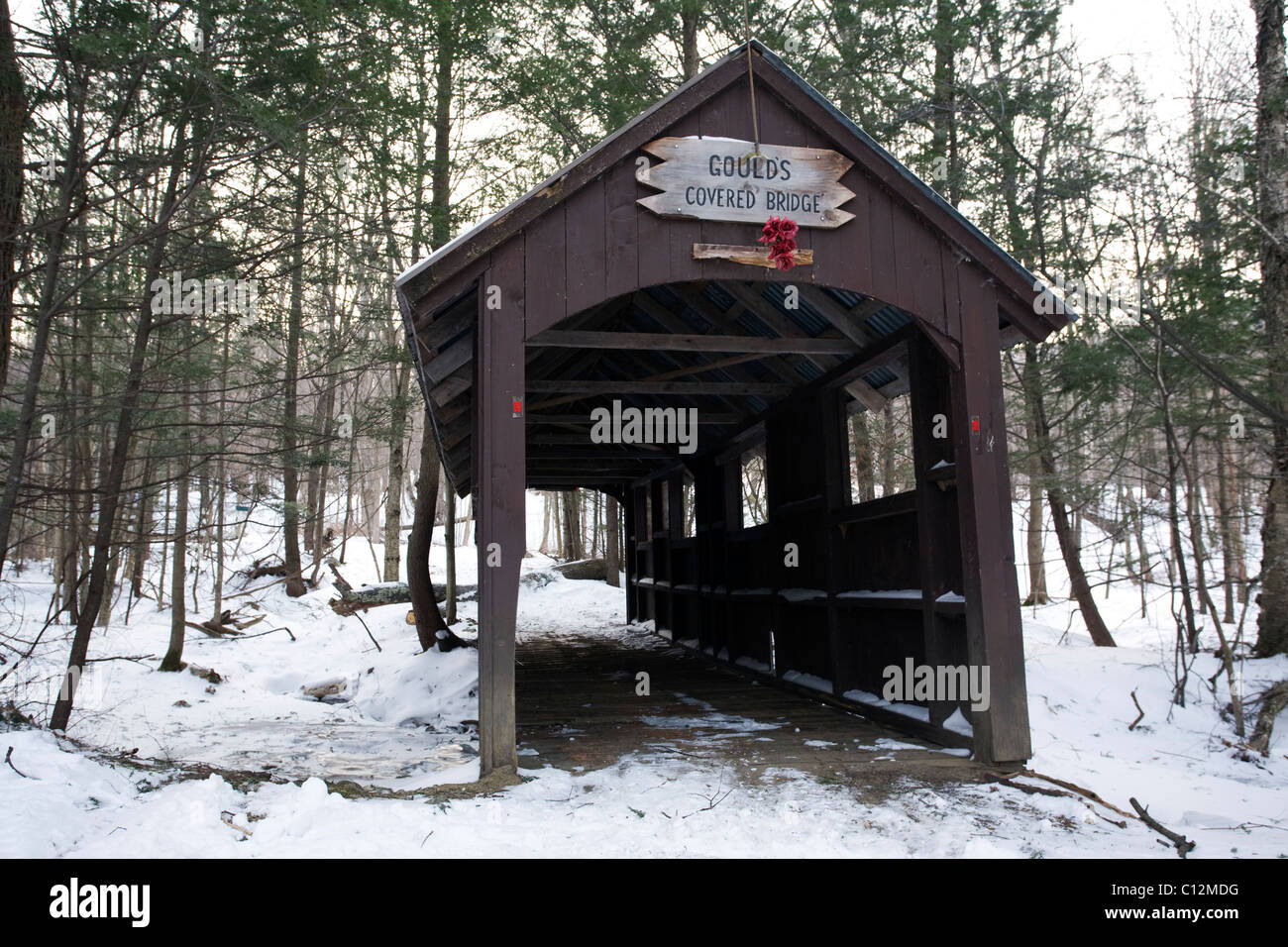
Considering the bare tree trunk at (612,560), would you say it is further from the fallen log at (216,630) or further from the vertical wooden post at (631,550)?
the fallen log at (216,630)

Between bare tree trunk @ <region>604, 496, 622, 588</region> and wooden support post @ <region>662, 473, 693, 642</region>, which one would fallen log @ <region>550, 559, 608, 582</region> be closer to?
bare tree trunk @ <region>604, 496, 622, 588</region>

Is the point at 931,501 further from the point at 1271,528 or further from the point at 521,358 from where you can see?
the point at 1271,528

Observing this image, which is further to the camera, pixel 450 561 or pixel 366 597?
pixel 366 597

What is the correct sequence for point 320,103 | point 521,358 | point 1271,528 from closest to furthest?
point 521,358, point 320,103, point 1271,528

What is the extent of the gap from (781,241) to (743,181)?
0.56 meters

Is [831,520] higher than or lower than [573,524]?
lower

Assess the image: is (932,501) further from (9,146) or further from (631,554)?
(631,554)

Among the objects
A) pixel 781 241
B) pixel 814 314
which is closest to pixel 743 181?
pixel 781 241

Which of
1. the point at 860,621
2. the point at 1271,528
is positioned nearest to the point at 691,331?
the point at 860,621

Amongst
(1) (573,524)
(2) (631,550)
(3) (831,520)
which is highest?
(1) (573,524)

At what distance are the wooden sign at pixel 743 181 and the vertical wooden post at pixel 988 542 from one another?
4.10 feet

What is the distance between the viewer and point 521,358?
5.79 meters

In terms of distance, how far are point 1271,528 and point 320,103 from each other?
34.8ft

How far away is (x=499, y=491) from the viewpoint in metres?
5.63
